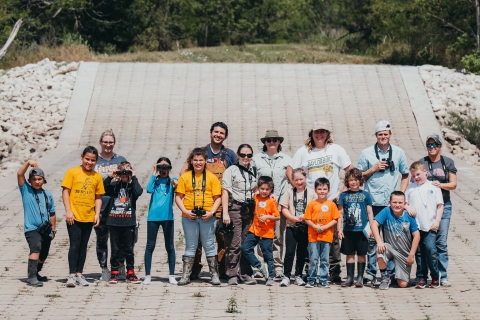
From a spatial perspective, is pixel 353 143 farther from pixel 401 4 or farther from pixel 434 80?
pixel 401 4

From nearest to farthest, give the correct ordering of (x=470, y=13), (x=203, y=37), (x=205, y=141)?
(x=205, y=141) < (x=470, y=13) < (x=203, y=37)

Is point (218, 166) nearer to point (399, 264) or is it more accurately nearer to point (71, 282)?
point (71, 282)

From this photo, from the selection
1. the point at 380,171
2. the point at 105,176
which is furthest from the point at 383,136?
the point at 105,176

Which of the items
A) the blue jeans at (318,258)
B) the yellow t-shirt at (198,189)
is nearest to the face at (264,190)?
the yellow t-shirt at (198,189)

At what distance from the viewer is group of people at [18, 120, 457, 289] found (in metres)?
9.93

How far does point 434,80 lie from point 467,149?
4529 millimetres

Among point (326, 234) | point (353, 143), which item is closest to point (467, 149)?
point (353, 143)

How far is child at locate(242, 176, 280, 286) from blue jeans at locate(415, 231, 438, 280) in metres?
1.63

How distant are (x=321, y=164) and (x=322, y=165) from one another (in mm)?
17

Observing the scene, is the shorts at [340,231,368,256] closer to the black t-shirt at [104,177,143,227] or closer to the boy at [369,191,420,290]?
the boy at [369,191,420,290]

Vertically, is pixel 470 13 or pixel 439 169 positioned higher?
pixel 470 13

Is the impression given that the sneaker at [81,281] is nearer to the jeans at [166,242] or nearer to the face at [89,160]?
the jeans at [166,242]

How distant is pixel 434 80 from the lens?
85.6 ft

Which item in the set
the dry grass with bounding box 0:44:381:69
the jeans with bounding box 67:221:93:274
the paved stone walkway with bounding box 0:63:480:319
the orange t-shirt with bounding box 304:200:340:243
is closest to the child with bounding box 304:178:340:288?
the orange t-shirt with bounding box 304:200:340:243
